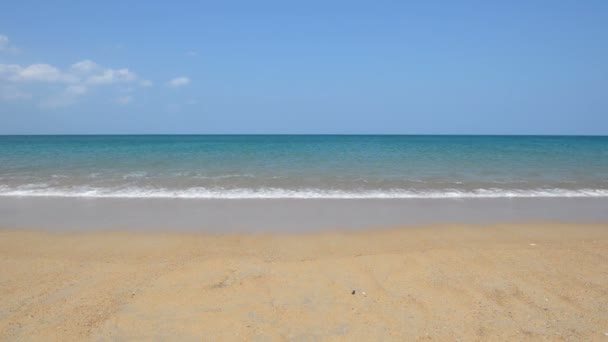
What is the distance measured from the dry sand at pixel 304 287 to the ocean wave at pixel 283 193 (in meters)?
3.91

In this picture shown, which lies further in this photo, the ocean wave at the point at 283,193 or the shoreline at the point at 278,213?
→ the ocean wave at the point at 283,193

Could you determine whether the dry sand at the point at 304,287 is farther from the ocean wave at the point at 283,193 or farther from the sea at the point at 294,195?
the ocean wave at the point at 283,193

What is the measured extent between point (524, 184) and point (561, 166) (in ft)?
22.4

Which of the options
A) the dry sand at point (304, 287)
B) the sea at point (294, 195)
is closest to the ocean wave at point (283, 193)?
the sea at point (294, 195)

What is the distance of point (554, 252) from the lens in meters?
6.00

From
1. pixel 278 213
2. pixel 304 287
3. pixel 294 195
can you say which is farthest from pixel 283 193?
pixel 304 287

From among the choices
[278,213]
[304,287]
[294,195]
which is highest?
[294,195]

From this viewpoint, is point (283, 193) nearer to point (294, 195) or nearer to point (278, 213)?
point (294, 195)

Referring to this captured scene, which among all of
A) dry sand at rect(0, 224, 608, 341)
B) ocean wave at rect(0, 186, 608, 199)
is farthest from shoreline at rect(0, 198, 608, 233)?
dry sand at rect(0, 224, 608, 341)

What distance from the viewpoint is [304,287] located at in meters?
4.62

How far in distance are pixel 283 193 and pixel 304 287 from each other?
673 centimetres

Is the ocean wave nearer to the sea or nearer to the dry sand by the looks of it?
the sea

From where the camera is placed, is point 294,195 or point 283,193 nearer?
point 294,195

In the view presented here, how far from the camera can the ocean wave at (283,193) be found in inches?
426
